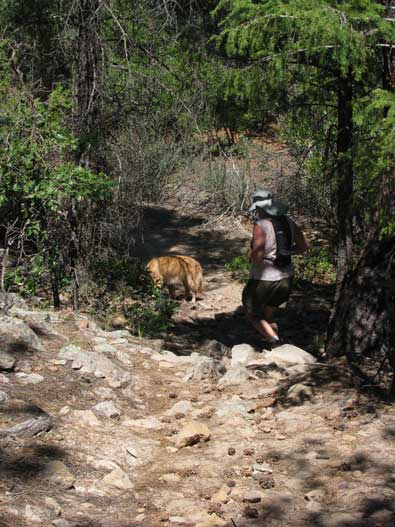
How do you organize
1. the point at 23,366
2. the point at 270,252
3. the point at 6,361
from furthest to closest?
the point at 270,252
the point at 23,366
the point at 6,361

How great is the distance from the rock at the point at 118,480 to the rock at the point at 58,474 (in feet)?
0.57

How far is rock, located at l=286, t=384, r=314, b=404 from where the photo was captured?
523 centimetres

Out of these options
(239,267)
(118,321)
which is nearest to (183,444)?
(118,321)

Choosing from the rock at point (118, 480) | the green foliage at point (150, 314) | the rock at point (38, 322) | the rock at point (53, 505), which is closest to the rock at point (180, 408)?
the rock at point (118, 480)

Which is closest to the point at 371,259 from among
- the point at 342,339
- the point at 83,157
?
the point at 342,339

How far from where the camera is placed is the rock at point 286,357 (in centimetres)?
649

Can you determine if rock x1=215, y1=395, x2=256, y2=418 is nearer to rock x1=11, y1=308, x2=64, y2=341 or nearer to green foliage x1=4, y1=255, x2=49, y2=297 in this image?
rock x1=11, y1=308, x2=64, y2=341

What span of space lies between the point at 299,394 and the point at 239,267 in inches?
299

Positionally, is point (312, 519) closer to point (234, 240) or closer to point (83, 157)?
point (83, 157)

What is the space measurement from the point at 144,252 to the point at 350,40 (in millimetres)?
7999

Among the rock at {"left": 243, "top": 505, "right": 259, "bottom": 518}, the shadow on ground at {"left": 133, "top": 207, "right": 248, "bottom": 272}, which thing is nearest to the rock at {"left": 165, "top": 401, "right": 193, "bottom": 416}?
the rock at {"left": 243, "top": 505, "right": 259, "bottom": 518}

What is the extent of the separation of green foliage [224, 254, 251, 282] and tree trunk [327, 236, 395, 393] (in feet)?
16.6

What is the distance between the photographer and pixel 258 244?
7.11m

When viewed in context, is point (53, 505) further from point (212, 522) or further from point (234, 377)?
point (234, 377)
